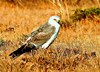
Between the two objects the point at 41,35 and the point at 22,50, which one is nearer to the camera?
the point at 22,50

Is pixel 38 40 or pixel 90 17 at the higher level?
pixel 38 40

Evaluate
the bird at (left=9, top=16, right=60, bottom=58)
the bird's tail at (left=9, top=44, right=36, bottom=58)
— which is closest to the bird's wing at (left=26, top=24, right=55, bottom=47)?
the bird at (left=9, top=16, right=60, bottom=58)

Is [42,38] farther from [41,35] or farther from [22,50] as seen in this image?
[22,50]

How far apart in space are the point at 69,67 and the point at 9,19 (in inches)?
329

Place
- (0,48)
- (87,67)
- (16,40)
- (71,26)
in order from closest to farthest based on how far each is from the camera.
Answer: (87,67), (0,48), (16,40), (71,26)

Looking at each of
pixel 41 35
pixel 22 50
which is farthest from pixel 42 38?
pixel 22 50

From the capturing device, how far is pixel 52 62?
267 inches

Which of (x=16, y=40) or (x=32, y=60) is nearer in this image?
(x=32, y=60)

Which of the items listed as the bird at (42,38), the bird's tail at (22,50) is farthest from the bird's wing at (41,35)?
the bird's tail at (22,50)

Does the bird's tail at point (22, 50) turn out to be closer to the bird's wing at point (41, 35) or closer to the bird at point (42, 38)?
the bird at point (42, 38)

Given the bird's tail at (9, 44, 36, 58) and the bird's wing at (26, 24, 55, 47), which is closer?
the bird's tail at (9, 44, 36, 58)

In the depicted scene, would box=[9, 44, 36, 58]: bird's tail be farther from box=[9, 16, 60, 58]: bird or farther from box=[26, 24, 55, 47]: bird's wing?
box=[26, 24, 55, 47]: bird's wing

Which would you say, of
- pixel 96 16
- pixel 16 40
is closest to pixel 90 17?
pixel 96 16

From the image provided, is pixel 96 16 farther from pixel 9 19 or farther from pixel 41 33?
pixel 41 33
